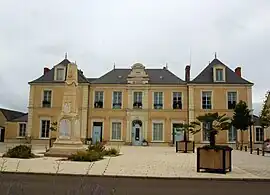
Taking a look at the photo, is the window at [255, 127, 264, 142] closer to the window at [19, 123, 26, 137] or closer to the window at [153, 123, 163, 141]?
the window at [153, 123, 163, 141]

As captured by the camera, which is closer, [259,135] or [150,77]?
[259,135]

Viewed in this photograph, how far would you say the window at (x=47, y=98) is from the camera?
1391 inches

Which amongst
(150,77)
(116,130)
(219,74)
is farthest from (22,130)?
(219,74)

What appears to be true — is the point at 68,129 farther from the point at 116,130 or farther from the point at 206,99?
the point at 206,99

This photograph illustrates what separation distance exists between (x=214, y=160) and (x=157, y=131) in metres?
23.6

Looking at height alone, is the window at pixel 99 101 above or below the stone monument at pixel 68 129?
above

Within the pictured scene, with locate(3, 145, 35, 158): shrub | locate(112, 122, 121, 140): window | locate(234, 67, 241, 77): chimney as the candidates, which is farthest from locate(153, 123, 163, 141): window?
locate(3, 145, 35, 158): shrub

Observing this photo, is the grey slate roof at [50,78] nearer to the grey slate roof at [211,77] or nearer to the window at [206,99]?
the grey slate roof at [211,77]

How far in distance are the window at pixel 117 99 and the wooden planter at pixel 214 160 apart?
24.0m

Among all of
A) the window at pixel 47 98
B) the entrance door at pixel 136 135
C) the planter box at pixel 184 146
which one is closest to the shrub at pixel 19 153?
the planter box at pixel 184 146

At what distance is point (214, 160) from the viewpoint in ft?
35.9

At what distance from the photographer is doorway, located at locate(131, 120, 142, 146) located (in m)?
34.3

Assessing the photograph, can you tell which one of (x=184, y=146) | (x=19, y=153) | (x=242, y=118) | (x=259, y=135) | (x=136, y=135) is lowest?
(x=19, y=153)

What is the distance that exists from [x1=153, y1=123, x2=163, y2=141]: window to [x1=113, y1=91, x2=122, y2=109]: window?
4020 millimetres
